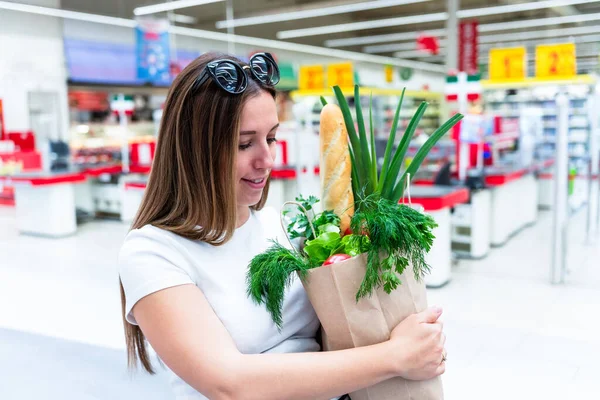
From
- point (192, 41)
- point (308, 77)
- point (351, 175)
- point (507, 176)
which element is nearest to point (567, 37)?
point (308, 77)

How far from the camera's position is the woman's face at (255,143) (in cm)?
104

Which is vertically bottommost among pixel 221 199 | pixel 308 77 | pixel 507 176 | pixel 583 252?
pixel 583 252

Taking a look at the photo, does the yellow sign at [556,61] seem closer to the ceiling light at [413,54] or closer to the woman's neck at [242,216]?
the woman's neck at [242,216]

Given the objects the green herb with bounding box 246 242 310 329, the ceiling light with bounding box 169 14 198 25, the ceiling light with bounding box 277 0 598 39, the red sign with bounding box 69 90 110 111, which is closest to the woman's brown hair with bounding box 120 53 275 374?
the green herb with bounding box 246 242 310 329

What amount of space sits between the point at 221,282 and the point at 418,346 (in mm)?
384

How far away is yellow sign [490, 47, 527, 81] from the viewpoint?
9.87m

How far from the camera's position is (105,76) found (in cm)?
1362

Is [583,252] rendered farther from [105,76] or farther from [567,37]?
Result: [567,37]

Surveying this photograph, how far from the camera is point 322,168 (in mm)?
1104

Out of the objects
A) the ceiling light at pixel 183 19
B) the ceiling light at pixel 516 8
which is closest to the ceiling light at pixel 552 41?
the ceiling light at pixel 516 8

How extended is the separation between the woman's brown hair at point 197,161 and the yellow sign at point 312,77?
11.8 meters

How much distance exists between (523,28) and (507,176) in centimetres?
1095

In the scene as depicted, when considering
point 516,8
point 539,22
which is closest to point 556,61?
point 516,8

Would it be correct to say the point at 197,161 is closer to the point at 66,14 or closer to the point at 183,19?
the point at 66,14
